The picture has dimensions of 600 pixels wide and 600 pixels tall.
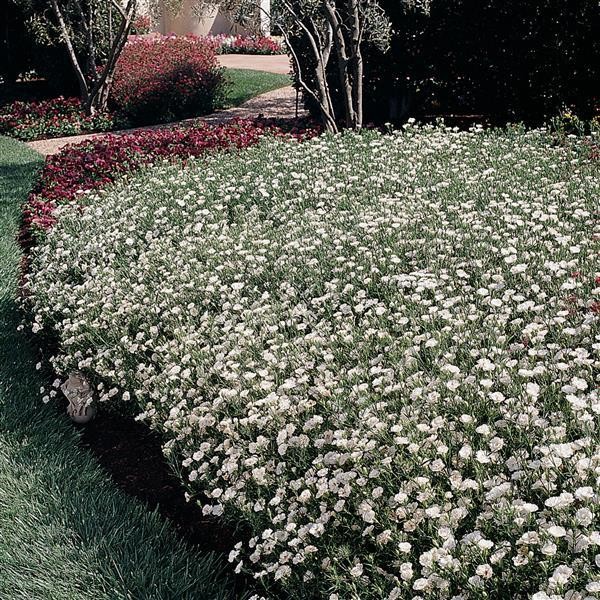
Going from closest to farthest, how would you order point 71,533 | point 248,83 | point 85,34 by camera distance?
point 71,533
point 85,34
point 248,83

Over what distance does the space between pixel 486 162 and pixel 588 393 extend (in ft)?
13.4

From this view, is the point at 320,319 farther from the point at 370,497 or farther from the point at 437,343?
the point at 370,497

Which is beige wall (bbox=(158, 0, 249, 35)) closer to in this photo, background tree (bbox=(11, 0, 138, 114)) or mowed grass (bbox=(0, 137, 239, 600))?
background tree (bbox=(11, 0, 138, 114))

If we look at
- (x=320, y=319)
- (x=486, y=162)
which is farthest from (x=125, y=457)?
(x=486, y=162)

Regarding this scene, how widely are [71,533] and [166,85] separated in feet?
42.9

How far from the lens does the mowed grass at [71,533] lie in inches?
130

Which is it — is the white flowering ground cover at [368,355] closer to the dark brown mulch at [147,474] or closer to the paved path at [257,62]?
the dark brown mulch at [147,474]

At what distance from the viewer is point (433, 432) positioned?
10.5 feet

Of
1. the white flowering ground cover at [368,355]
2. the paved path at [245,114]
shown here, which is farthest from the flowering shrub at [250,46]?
the white flowering ground cover at [368,355]

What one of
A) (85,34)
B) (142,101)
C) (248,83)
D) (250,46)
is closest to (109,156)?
(142,101)

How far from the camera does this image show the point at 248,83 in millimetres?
18266

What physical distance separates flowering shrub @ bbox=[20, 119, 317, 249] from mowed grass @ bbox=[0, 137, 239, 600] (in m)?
3.82

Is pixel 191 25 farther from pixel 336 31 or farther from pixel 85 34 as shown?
pixel 336 31

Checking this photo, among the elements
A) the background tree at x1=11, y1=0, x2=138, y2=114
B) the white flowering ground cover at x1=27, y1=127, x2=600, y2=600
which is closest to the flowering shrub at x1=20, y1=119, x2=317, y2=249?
the white flowering ground cover at x1=27, y1=127, x2=600, y2=600
